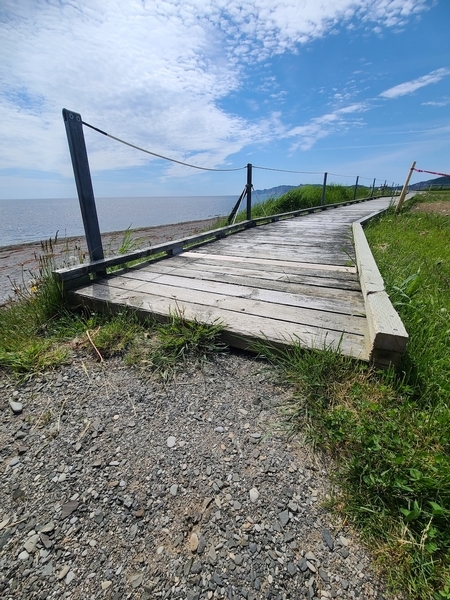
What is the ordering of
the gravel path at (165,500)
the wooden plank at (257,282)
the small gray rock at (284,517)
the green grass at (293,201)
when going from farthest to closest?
the green grass at (293,201), the wooden plank at (257,282), the small gray rock at (284,517), the gravel path at (165,500)

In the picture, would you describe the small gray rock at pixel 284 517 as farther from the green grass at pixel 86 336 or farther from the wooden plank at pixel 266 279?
the wooden plank at pixel 266 279

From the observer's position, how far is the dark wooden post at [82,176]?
7.61 feet

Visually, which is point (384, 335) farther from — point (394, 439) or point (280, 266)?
point (280, 266)

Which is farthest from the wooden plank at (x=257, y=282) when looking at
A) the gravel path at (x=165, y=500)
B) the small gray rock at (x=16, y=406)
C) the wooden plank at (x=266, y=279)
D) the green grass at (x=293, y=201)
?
the green grass at (x=293, y=201)

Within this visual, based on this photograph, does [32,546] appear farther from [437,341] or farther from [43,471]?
[437,341]

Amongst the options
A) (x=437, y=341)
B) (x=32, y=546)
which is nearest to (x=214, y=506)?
(x=32, y=546)

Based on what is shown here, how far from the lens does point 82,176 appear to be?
2.44 m

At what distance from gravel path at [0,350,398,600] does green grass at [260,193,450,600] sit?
8 cm

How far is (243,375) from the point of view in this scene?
1.57 metres

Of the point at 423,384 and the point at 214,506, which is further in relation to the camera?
the point at 423,384

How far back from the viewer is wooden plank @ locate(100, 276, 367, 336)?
70.4 inches

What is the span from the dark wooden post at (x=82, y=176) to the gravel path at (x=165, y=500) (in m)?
1.52

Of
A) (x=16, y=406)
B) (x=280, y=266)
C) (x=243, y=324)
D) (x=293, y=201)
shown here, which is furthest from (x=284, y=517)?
(x=293, y=201)

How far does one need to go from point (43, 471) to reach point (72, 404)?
35 centimetres
